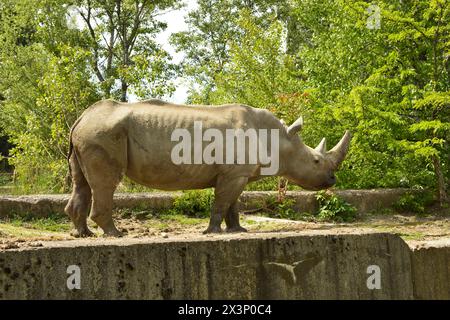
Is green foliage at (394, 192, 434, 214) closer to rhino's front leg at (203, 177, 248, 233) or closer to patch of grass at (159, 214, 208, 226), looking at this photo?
patch of grass at (159, 214, 208, 226)

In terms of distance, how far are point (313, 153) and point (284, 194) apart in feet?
9.93

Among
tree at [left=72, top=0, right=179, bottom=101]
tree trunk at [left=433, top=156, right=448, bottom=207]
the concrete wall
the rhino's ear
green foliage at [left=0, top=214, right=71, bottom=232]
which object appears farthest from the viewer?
tree at [left=72, top=0, right=179, bottom=101]

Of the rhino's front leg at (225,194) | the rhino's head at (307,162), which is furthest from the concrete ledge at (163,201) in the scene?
the rhino's front leg at (225,194)

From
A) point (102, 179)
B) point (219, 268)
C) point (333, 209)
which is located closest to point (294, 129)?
point (102, 179)

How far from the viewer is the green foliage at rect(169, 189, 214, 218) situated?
1148 cm

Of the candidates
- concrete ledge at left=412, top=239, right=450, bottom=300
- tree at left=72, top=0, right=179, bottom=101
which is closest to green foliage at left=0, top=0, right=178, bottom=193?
tree at left=72, top=0, right=179, bottom=101

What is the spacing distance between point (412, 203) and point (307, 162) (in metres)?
5.00

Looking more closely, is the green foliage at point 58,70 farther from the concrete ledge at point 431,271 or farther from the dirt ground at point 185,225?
the concrete ledge at point 431,271

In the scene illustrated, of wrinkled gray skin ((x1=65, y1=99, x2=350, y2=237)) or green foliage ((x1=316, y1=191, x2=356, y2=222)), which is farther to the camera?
green foliage ((x1=316, y1=191, x2=356, y2=222))

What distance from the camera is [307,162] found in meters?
9.12

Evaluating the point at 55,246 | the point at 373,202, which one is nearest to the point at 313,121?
the point at 373,202

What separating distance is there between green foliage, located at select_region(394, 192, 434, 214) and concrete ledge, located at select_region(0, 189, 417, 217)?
153 mm

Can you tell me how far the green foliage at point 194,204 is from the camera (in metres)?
11.5

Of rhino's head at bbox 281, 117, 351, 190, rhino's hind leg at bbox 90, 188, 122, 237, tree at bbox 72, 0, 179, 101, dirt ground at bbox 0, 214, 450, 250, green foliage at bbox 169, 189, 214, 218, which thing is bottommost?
dirt ground at bbox 0, 214, 450, 250
